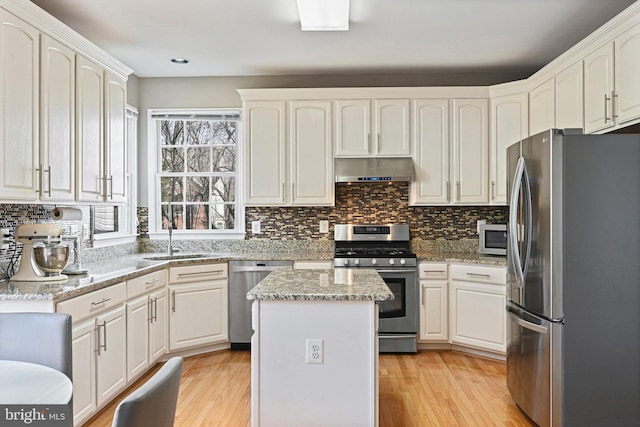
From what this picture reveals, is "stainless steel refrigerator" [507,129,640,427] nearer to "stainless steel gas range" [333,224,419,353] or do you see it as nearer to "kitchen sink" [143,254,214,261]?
"stainless steel gas range" [333,224,419,353]

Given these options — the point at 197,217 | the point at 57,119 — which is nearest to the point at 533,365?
the point at 57,119

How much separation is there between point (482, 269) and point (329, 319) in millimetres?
2089

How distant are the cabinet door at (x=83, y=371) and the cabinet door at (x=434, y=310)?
261cm

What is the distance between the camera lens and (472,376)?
140 inches

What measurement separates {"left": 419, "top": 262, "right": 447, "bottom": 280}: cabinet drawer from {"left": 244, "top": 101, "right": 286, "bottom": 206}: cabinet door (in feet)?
4.64

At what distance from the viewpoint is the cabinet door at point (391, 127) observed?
4352 millimetres

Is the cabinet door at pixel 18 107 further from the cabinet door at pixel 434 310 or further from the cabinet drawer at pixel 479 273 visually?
the cabinet drawer at pixel 479 273

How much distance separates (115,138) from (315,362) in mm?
2223

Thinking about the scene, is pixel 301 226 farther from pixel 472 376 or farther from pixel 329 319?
pixel 329 319

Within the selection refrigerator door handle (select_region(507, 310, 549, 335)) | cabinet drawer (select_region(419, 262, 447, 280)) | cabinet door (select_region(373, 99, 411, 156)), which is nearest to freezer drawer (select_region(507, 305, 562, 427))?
refrigerator door handle (select_region(507, 310, 549, 335))

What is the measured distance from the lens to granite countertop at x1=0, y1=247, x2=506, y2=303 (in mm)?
2348

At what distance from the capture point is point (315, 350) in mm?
2289

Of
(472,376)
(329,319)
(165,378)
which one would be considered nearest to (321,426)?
(329,319)

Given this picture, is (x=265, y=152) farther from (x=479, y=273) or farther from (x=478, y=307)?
(x=478, y=307)
